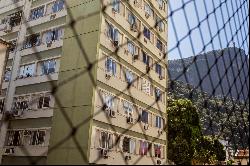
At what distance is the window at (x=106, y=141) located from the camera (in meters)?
12.5

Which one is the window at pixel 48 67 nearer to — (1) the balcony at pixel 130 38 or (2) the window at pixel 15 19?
(1) the balcony at pixel 130 38

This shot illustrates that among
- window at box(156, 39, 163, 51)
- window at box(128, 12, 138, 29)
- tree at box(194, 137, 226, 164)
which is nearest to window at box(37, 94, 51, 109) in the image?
window at box(128, 12, 138, 29)

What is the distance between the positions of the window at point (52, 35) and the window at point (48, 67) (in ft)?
2.75

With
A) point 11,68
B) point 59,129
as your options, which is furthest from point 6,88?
point 59,129

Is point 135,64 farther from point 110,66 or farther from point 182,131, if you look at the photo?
point 182,131

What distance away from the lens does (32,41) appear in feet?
52.1

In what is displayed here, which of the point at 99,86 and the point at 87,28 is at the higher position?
the point at 87,28

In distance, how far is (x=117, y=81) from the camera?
13.9 m

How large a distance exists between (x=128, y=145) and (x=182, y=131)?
9.30 meters

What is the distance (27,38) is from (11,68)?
1529 millimetres

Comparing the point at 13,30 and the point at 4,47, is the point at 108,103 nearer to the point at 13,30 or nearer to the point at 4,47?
the point at 4,47

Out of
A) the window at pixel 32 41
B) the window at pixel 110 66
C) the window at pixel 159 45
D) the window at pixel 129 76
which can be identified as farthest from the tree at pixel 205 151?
the window at pixel 32 41

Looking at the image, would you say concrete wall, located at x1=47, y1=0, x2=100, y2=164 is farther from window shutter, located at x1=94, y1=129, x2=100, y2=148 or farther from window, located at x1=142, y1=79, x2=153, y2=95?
window, located at x1=142, y1=79, x2=153, y2=95

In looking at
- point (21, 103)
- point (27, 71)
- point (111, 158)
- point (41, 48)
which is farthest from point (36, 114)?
point (111, 158)
